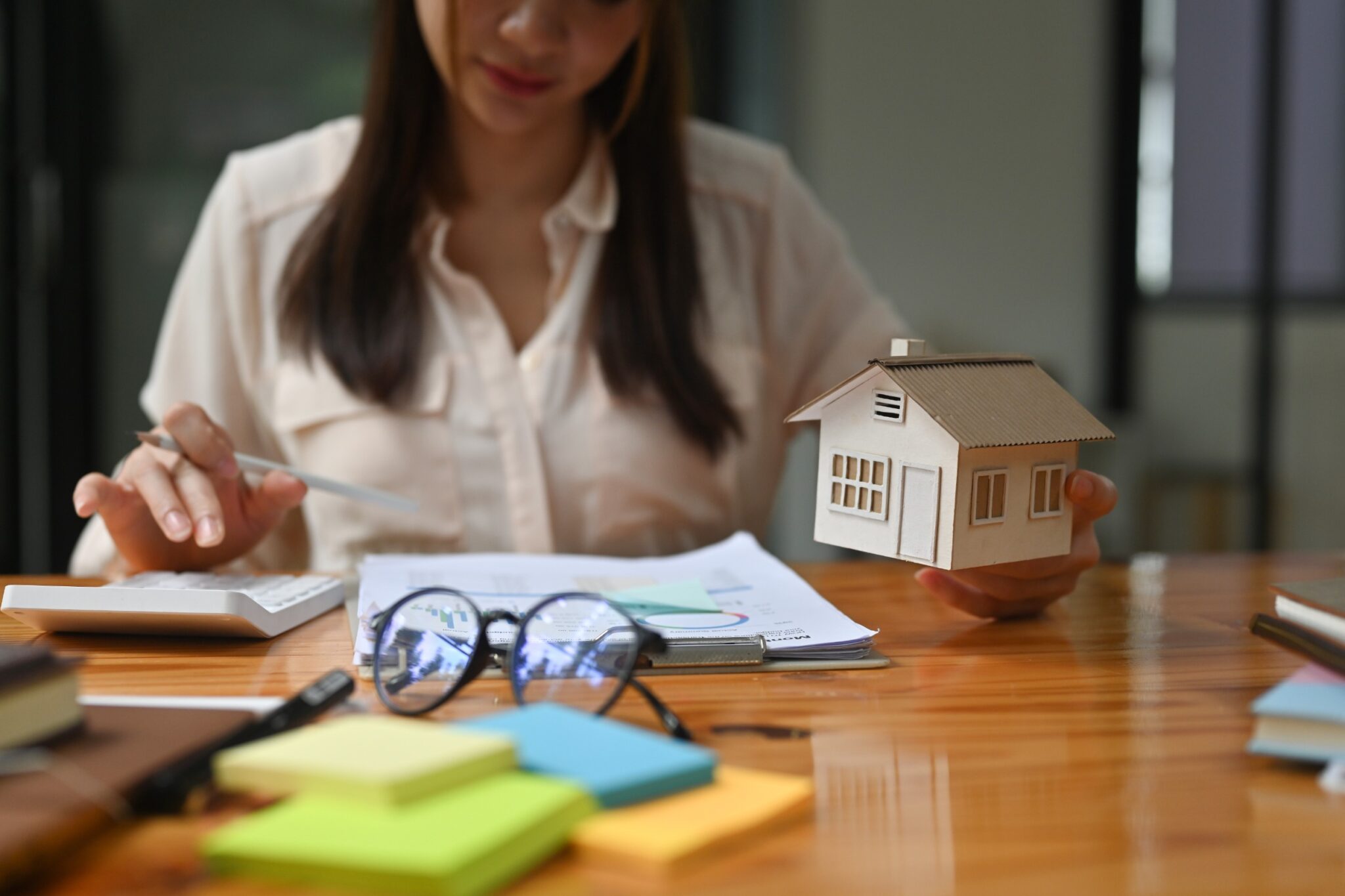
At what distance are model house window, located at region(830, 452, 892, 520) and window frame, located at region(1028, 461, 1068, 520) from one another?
9 cm

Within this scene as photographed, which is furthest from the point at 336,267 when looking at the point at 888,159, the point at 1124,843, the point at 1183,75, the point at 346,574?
the point at 1183,75

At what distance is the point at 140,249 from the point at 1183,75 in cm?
275

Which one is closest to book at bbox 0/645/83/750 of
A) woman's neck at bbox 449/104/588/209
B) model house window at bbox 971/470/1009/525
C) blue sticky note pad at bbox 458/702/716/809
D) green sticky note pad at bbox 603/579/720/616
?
blue sticky note pad at bbox 458/702/716/809

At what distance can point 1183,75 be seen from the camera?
3352 mm

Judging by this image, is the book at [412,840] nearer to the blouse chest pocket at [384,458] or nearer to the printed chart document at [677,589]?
the printed chart document at [677,589]

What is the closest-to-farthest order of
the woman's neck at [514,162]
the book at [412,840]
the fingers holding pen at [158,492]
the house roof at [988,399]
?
the book at [412,840] < the house roof at [988,399] < the fingers holding pen at [158,492] < the woman's neck at [514,162]

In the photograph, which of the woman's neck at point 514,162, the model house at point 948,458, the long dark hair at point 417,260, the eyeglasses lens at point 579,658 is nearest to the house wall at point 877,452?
the model house at point 948,458

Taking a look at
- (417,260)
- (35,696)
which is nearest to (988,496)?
(35,696)

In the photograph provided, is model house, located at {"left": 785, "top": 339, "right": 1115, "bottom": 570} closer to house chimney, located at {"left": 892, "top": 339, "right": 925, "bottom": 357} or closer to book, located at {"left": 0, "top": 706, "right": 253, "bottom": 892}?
house chimney, located at {"left": 892, "top": 339, "right": 925, "bottom": 357}

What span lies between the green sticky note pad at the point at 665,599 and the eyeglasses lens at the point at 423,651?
12cm

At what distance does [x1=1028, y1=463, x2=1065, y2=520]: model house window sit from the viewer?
0.76 meters

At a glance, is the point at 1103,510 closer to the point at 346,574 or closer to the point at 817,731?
the point at 817,731

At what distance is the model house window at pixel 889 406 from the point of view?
0.73 m

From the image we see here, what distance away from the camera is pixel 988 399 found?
743 mm
